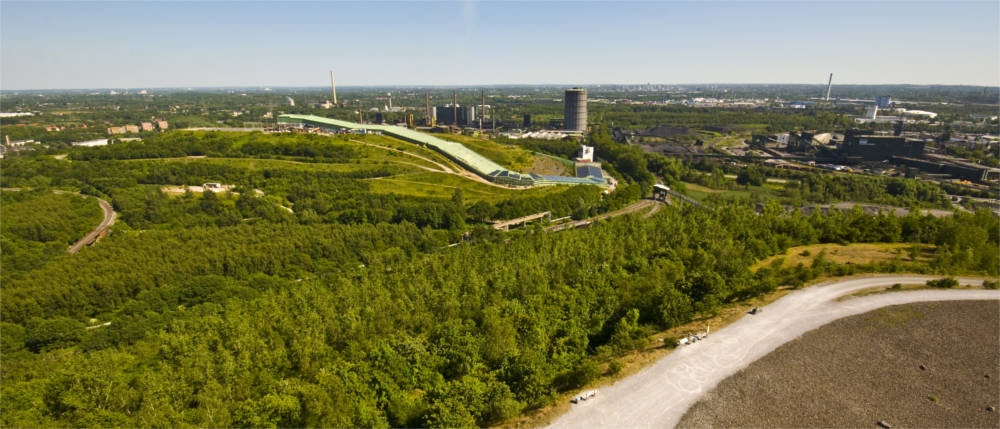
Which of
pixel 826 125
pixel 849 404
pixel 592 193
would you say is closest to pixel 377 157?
pixel 592 193

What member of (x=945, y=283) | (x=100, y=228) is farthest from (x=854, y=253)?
(x=100, y=228)

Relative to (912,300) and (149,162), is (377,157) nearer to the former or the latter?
(149,162)

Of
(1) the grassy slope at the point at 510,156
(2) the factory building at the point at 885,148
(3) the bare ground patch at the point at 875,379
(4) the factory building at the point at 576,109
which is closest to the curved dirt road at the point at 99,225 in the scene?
(1) the grassy slope at the point at 510,156

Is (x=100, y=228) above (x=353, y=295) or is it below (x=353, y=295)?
below

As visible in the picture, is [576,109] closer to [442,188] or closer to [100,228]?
[442,188]

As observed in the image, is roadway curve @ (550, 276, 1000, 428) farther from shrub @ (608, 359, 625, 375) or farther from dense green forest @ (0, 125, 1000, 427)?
dense green forest @ (0, 125, 1000, 427)

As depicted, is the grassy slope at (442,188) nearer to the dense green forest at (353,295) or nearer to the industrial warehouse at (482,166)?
the dense green forest at (353,295)
